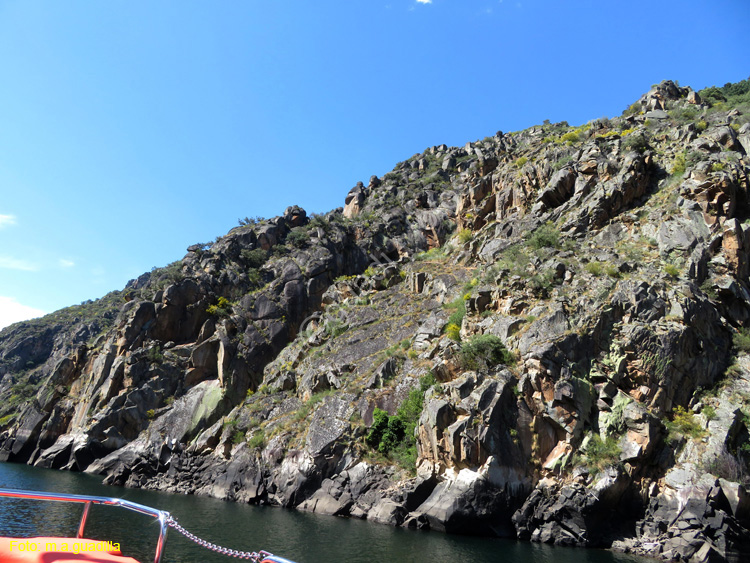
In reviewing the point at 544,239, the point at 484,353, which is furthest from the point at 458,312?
the point at 544,239

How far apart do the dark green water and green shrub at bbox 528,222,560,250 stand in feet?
86.5

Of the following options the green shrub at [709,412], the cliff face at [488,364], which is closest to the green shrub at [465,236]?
the cliff face at [488,364]

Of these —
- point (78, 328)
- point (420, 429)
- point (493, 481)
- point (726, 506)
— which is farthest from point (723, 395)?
point (78, 328)

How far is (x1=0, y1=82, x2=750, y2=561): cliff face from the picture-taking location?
2892 centimetres

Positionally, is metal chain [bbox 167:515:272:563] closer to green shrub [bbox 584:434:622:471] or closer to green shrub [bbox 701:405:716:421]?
green shrub [bbox 584:434:622:471]

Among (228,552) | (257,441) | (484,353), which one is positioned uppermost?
(484,353)

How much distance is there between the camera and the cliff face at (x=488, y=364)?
2892cm

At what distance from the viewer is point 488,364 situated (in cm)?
3462

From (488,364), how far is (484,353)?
887 mm

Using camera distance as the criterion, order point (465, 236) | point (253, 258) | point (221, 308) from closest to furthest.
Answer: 1. point (465, 236)
2. point (221, 308)
3. point (253, 258)

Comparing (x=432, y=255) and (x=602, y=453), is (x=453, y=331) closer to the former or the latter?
(x=602, y=453)

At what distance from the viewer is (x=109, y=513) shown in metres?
29.6

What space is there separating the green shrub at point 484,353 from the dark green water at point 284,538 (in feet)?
39.4

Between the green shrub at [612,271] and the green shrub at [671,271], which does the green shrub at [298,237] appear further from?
the green shrub at [671,271]
